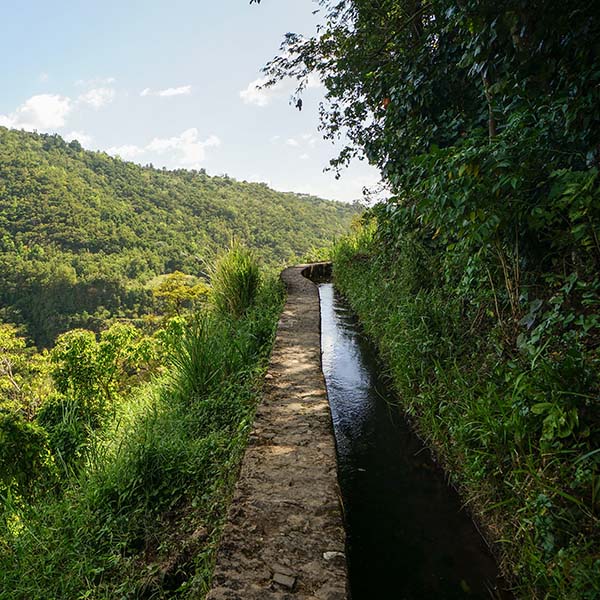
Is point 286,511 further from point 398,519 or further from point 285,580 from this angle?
point 398,519

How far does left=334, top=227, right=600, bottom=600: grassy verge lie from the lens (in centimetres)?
149

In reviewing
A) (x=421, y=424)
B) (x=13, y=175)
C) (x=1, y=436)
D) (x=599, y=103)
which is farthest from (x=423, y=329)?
(x=13, y=175)

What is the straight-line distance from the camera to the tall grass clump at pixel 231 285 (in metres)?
6.07

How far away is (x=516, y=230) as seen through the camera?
7.07 feet

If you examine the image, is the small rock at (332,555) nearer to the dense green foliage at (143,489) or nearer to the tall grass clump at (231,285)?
the dense green foliage at (143,489)

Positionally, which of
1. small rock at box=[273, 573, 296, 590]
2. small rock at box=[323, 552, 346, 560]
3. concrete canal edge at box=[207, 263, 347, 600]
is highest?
concrete canal edge at box=[207, 263, 347, 600]

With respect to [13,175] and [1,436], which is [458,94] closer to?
[1,436]

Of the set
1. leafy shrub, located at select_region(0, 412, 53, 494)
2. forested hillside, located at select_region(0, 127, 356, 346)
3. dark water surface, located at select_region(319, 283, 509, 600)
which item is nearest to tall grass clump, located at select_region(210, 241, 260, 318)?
dark water surface, located at select_region(319, 283, 509, 600)

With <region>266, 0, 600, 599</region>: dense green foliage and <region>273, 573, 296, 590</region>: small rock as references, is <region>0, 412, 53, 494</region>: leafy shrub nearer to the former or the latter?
<region>273, 573, 296, 590</region>: small rock

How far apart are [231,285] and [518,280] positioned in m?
4.47

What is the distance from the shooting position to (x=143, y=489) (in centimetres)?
240

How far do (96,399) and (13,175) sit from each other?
46.8 metres

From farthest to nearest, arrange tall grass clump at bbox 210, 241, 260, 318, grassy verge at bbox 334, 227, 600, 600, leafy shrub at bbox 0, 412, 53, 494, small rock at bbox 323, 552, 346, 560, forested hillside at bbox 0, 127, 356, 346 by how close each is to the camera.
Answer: forested hillside at bbox 0, 127, 356, 346, tall grass clump at bbox 210, 241, 260, 318, leafy shrub at bbox 0, 412, 53, 494, small rock at bbox 323, 552, 346, 560, grassy verge at bbox 334, 227, 600, 600

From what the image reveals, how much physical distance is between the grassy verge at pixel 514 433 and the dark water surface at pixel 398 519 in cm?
13
